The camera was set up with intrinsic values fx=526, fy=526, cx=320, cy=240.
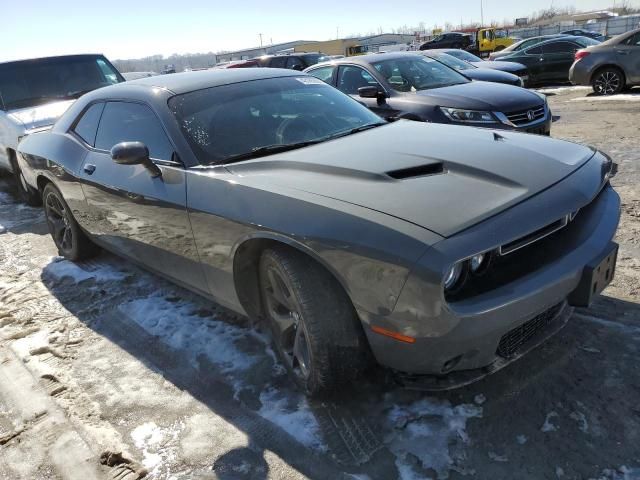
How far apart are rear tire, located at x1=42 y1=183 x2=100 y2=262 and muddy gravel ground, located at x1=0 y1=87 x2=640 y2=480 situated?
0.96 m

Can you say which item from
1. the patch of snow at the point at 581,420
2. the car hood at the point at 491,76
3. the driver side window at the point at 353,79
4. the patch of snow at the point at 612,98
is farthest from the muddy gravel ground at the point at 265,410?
the patch of snow at the point at 612,98

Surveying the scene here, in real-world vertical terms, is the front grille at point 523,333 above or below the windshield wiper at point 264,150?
below

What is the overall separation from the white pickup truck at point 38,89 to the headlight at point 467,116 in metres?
4.81

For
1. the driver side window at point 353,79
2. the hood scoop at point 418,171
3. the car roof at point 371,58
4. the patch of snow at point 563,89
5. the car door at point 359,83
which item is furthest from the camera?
the patch of snow at point 563,89

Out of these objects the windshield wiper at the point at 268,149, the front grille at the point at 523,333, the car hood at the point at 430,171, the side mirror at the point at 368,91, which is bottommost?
the front grille at the point at 523,333

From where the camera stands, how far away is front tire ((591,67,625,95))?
37.1 ft

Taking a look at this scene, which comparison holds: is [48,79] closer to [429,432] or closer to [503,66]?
[429,432]

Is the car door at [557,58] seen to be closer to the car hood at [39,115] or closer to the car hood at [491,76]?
the car hood at [491,76]

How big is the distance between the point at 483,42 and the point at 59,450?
111ft

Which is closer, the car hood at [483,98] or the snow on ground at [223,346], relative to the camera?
the snow on ground at [223,346]

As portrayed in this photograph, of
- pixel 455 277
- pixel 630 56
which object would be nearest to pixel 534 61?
pixel 630 56

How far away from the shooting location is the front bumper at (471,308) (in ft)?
6.28

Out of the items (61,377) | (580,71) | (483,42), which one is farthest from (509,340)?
(483,42)

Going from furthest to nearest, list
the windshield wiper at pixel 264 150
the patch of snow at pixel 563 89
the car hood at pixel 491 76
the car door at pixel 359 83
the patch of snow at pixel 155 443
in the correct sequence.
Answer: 1. the patch of snow at pixel 563 89
2. the car hood at pixel 491 76
3. the car door at pixel 359 83
4. the windshield wiper at pixel 264 150
5. the patch of snow at pixel 155 443
